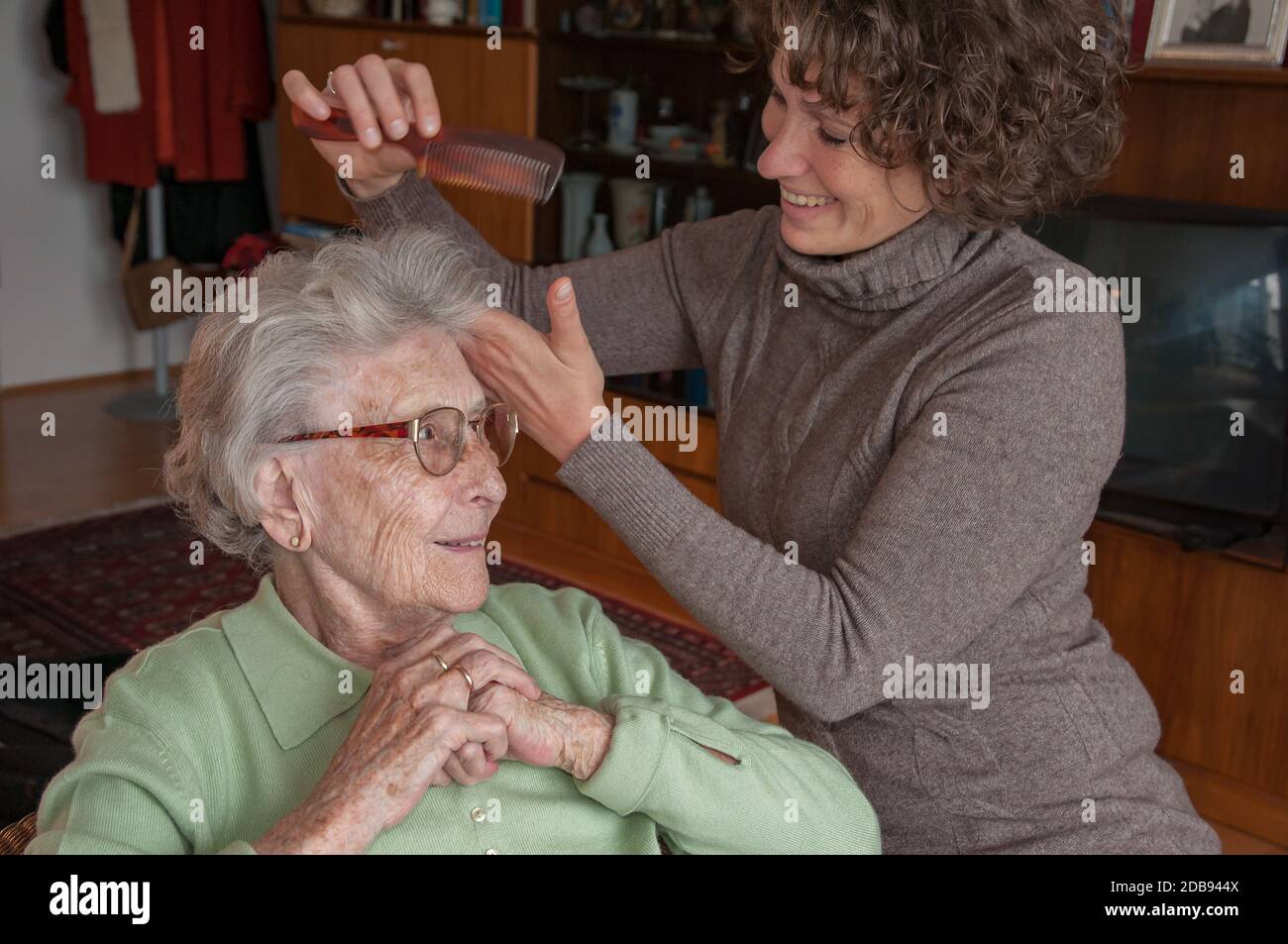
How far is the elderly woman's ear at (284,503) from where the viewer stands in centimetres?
140

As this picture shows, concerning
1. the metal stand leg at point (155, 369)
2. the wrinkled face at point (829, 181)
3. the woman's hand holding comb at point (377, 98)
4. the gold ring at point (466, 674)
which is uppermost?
the woman's hand holding comb at point (377, 98)

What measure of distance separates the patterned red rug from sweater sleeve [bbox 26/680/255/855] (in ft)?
7.22

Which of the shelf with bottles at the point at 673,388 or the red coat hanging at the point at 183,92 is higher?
the red coat hanging at the point at 183,92

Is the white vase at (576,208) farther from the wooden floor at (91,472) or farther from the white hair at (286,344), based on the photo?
the white hair at (286,344)

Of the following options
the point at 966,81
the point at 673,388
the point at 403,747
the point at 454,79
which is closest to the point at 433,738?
the point at 403,747

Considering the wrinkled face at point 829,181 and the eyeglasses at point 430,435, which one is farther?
the wrinkled face at point 829,181

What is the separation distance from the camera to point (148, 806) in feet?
3.93

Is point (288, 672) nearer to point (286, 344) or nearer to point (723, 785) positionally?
point (286, 344)

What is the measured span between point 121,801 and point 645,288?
968 millimetres

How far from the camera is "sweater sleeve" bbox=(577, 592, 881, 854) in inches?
51.4

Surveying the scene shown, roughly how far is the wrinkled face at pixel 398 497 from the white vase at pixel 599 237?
3.01m

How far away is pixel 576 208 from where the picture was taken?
4.41 metres

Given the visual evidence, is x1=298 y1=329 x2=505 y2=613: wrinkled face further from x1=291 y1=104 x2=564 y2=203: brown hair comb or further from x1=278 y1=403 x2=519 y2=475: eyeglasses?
x1=291 y1=104 x2=564 y2=203: brown hair comb

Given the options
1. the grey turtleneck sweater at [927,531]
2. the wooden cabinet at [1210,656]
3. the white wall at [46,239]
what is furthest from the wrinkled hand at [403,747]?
the white wall at [46,239]
